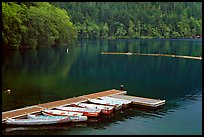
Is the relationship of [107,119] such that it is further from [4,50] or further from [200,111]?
[4,50]

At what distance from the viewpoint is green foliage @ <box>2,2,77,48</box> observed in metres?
82.6

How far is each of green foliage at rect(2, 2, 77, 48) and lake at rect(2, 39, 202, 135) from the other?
1126cm

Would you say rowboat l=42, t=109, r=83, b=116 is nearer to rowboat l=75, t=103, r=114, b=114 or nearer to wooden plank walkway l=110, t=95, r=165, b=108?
rowboat l=75, t=103, r=114, b=114

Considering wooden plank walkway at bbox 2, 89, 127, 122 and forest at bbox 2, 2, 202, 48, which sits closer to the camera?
wooden plank walkway at bbox 2, 89, 127, 122

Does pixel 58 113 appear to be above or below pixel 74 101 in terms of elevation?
below

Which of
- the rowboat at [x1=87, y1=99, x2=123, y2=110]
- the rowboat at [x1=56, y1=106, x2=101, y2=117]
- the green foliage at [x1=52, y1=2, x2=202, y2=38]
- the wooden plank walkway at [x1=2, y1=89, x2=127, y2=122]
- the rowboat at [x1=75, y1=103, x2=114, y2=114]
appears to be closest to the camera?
the wooden plank walkway at [x1=2, y1=89, x2=127, y2=122]

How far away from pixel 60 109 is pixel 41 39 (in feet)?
224

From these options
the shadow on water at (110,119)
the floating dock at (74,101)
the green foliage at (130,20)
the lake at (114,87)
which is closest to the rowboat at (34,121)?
the shadow on water at (110,119)

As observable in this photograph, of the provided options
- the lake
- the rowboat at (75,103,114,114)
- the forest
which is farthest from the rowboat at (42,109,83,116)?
the forest

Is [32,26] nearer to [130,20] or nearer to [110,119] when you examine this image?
[110,119]

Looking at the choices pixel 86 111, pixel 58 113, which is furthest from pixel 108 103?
pixel 58 113

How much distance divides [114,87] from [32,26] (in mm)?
54016

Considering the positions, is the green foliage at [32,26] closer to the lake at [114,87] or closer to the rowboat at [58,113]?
the lake at [114,87]

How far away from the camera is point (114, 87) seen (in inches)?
1699
